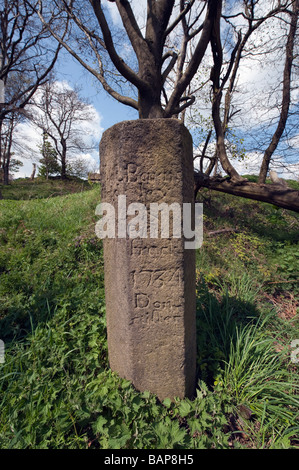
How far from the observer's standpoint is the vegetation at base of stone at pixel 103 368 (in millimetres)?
1363

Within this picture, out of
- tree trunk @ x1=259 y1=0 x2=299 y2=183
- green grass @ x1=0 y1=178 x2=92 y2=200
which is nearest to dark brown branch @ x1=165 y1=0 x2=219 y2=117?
tree trunk @ x1=259 y1=0 x2=299 y2=183

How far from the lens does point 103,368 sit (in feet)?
6.33

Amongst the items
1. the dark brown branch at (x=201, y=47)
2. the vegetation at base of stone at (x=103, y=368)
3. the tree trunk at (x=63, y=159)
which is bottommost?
the vegetation at base of stone at (x=103, y=368)

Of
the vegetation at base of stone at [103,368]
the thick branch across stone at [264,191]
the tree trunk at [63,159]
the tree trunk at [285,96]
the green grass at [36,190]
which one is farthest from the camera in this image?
the tree trunk at [63,159]

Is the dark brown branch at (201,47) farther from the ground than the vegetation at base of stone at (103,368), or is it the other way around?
the dark brown branch at (201,47)

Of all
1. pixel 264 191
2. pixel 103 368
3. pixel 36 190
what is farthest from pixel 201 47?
pixel 36 190

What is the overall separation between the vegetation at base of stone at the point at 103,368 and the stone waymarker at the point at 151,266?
0.60ft

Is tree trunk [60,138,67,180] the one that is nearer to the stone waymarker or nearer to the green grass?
the green grass

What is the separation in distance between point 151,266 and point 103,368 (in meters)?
1.07

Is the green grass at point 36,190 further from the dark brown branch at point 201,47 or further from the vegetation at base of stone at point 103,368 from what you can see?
the vegetation at base of stone at point 103,368

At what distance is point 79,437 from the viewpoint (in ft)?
4.31

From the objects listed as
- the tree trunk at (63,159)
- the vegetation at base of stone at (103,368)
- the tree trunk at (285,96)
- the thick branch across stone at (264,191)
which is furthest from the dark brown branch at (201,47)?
the tree trunk at (63,159)
